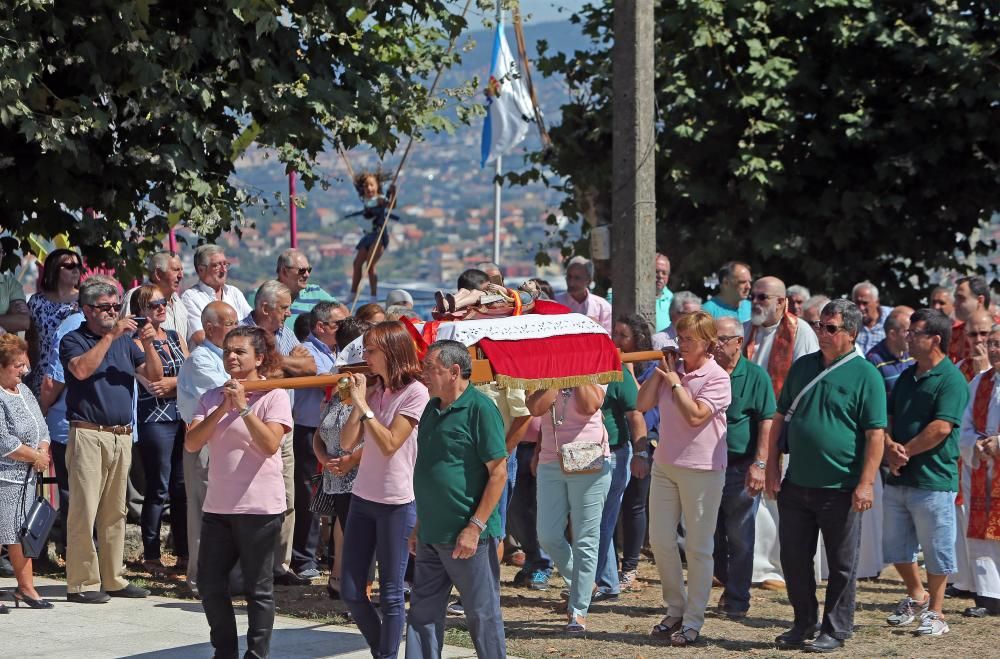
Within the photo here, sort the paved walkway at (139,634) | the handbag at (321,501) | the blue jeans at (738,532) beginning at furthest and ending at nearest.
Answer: the blue jeans at (738,532) → the handbag at (321,501) → the paved walkway at (139,634)

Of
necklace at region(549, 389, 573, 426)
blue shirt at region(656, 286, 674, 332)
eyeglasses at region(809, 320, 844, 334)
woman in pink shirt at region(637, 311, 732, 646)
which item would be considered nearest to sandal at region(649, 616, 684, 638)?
woman in pink shirt at region(637, 311, 732, 646)

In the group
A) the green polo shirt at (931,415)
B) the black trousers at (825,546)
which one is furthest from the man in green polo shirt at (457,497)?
the green polo shirt at (931,415)

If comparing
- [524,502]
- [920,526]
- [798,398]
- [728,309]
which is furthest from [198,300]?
[920,526]

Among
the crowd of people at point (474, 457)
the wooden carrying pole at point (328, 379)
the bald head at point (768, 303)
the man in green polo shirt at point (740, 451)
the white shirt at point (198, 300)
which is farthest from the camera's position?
the bald head at point (768, 303)

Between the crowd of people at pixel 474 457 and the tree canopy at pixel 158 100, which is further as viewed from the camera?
the tree canopy at pixel 158 100

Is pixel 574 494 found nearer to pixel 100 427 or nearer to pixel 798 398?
pixel 798 398

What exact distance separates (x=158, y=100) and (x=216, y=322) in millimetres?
2498

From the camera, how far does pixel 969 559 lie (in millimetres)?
10305

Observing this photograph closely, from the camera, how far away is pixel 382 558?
7.84 m

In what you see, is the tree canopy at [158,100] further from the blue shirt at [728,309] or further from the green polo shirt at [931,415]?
the green polo shirt at [931,415]

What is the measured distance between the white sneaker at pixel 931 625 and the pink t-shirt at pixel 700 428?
1646 mm

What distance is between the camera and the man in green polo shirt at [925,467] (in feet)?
31.1

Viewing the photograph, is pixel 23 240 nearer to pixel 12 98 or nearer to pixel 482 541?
pixel 12 98

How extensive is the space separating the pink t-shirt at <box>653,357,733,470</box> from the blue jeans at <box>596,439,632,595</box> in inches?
43.4
